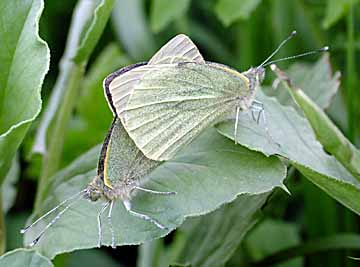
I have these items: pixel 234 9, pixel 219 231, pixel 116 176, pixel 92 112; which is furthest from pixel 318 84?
pixel 92 112

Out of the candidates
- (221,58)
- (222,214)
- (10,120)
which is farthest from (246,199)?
(221,58)

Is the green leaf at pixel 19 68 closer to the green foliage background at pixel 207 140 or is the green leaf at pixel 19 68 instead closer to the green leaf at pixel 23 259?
the green foliage background at pixel 207 140

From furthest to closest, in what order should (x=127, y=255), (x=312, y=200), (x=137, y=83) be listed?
1. (x=127, y=255)
2. (x=312, y=200)
3. (x=137, y=83)

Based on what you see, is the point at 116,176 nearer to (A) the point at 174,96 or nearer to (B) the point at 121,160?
(B) the point at 121,160

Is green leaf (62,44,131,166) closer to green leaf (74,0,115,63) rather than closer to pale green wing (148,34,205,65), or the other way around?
green leaf (74,0,115,63)

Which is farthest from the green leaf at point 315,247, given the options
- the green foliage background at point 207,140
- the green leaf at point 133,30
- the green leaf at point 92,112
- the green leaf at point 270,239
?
the green leaf at point 133,30

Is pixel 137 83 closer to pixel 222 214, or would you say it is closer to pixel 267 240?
pixel 222 214
